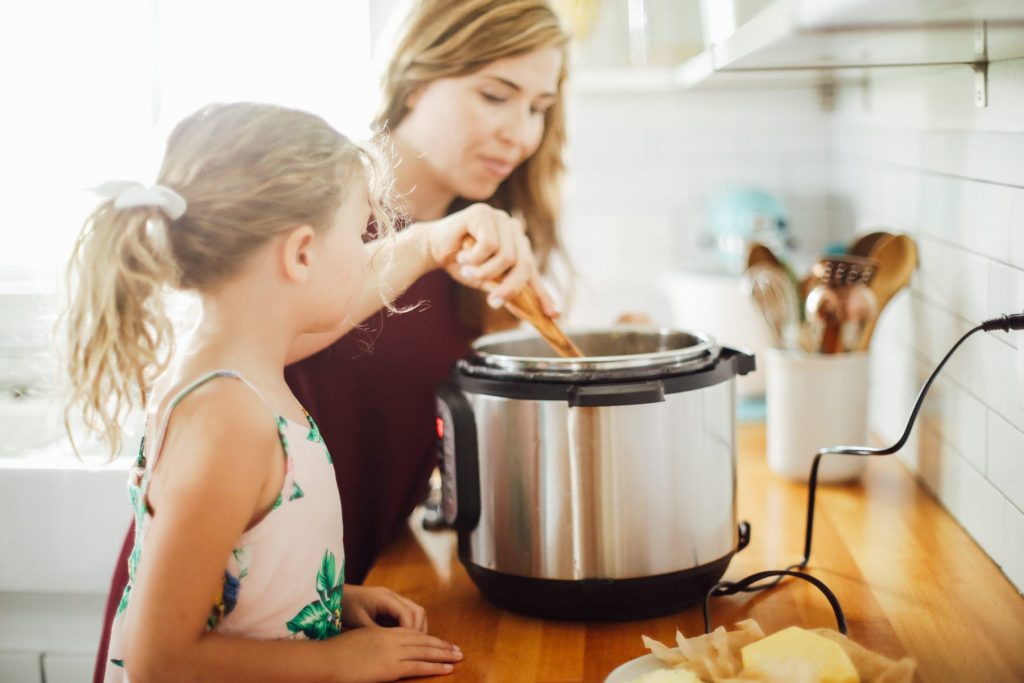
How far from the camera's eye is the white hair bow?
719 mm

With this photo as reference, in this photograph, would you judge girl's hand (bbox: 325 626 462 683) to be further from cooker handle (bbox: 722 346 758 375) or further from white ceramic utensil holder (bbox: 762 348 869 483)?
white ceramic utensil holder (bbox: 762 348 869 483)

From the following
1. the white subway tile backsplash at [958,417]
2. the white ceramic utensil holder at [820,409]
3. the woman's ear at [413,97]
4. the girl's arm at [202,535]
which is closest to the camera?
the girl's arm at [202,535]

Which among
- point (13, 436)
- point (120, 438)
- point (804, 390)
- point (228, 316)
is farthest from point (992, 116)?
point (13, 436)

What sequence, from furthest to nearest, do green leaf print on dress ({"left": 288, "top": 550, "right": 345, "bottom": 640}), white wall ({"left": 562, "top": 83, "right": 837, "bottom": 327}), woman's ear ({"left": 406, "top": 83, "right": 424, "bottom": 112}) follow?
white wall ({"left": 562, "top": 83, "right": 837, "bottom": 327})
woman's ear ({"left": 406, "top": 83, "right": 424, "bottom": 112})
green leaf print on dress ({"left": 288, "top": 550, "right": 345, "bottom": 640})

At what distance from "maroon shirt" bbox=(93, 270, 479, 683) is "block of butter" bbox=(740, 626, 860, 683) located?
20.5 inches

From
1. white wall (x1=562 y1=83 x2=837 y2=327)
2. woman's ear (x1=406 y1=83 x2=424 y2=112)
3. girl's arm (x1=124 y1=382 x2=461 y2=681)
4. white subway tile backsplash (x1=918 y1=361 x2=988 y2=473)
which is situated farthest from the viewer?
white wall (x1=562 y1=83 x2=837 y2=327)

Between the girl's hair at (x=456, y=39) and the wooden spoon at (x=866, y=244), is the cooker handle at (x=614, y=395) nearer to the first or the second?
the girl's hair at (x=456, y=39)

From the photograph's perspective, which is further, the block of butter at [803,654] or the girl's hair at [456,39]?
the girl's hair at [456,39]

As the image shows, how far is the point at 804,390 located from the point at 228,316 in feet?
2.61

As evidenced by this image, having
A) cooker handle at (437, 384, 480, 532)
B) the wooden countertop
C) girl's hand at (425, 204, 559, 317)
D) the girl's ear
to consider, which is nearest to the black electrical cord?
the wooden countertop

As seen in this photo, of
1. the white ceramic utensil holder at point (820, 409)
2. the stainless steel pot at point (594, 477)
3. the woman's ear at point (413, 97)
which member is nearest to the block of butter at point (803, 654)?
the stainless steel pot at point (594, 477)

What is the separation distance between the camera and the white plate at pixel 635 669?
0.75 metres

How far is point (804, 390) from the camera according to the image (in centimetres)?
133

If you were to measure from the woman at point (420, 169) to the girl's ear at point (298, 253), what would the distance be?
1.01 ft
